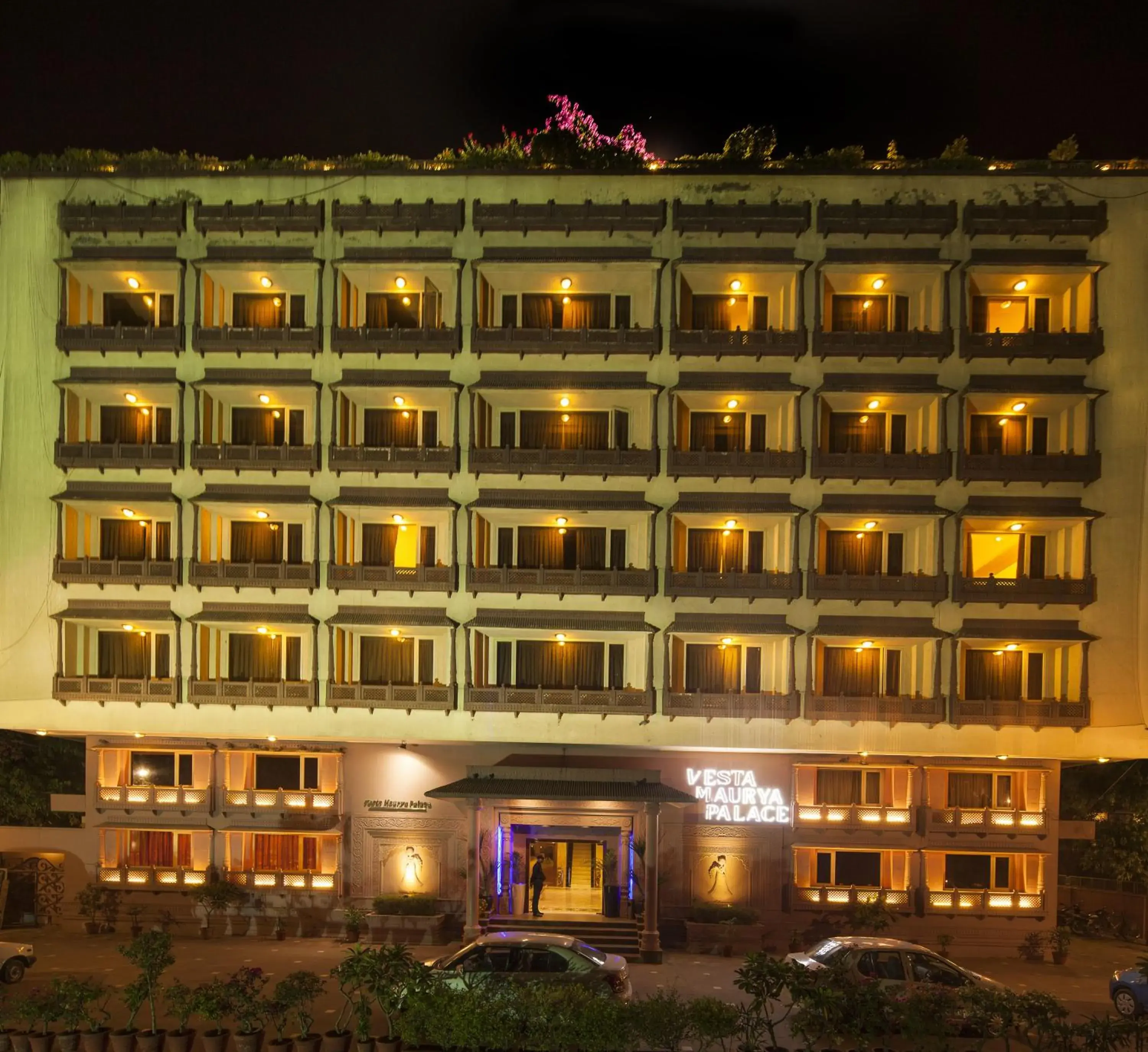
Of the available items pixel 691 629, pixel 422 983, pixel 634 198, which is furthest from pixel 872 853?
pixel 634 198

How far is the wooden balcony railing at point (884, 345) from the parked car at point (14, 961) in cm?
2876

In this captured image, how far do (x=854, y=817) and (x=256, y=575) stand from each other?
69.8 feet

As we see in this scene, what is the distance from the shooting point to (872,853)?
95.1ft

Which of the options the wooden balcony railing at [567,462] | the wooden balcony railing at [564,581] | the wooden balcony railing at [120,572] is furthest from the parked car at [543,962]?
the wooden balcony railing at [120,572]

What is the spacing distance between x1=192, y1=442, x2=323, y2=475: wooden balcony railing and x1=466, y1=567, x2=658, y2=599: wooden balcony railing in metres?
6.39

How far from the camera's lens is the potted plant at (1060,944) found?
27078 millimetres

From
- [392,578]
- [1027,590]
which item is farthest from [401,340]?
[1027,590]

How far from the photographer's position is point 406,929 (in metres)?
27.8

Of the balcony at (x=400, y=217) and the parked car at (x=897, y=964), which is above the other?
the balcony at (x=400, y=217)

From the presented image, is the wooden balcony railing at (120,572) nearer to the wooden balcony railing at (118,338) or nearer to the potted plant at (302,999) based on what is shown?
the wooden balcony railing at (118,338)

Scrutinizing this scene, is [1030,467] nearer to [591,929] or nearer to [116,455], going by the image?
[591,929]

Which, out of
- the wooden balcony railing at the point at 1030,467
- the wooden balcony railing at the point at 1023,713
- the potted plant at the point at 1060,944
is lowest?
the potted plant at the point at 1060,944

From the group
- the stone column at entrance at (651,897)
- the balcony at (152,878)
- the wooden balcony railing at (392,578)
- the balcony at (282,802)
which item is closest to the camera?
the stone column at entrance at (651,897)

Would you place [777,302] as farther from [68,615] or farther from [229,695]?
[68,615]
